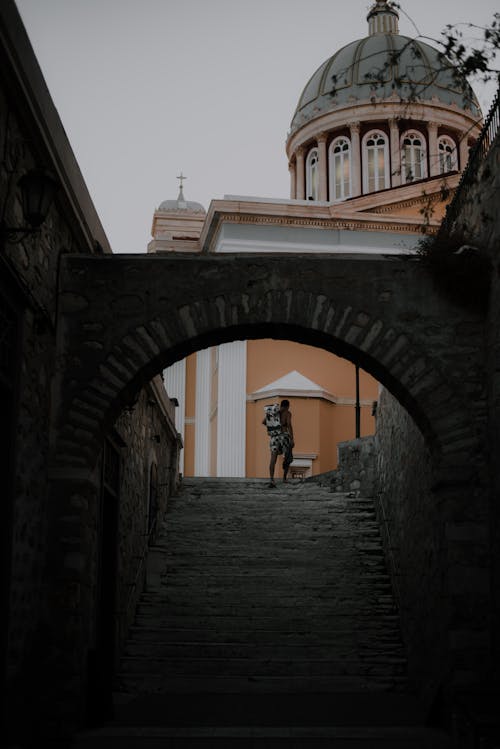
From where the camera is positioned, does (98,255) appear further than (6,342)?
Yes

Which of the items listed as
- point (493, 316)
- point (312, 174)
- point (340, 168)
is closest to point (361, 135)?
point (340, 168)

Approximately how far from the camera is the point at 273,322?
8.97 meters

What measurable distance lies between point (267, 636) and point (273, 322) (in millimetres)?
4248

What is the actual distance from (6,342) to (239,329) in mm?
2579

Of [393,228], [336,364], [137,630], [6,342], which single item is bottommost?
[137,630]

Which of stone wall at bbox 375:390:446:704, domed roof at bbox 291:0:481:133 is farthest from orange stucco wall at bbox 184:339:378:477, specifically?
domed roof at bbox 291:0:481:133

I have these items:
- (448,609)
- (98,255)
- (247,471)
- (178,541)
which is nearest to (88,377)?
(98,255)

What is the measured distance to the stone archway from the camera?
8.70 meters

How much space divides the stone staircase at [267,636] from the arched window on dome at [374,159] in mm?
21129

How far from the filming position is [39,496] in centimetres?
806

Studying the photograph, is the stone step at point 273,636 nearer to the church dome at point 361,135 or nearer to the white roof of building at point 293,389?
the white roof of building at point 293,389

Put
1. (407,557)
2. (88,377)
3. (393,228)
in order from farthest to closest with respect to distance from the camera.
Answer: (393,228)
(407,557)
(88,377)

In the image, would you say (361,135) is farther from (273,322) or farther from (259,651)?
(273,322)

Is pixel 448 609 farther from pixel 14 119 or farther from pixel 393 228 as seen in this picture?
pixel 393 228
